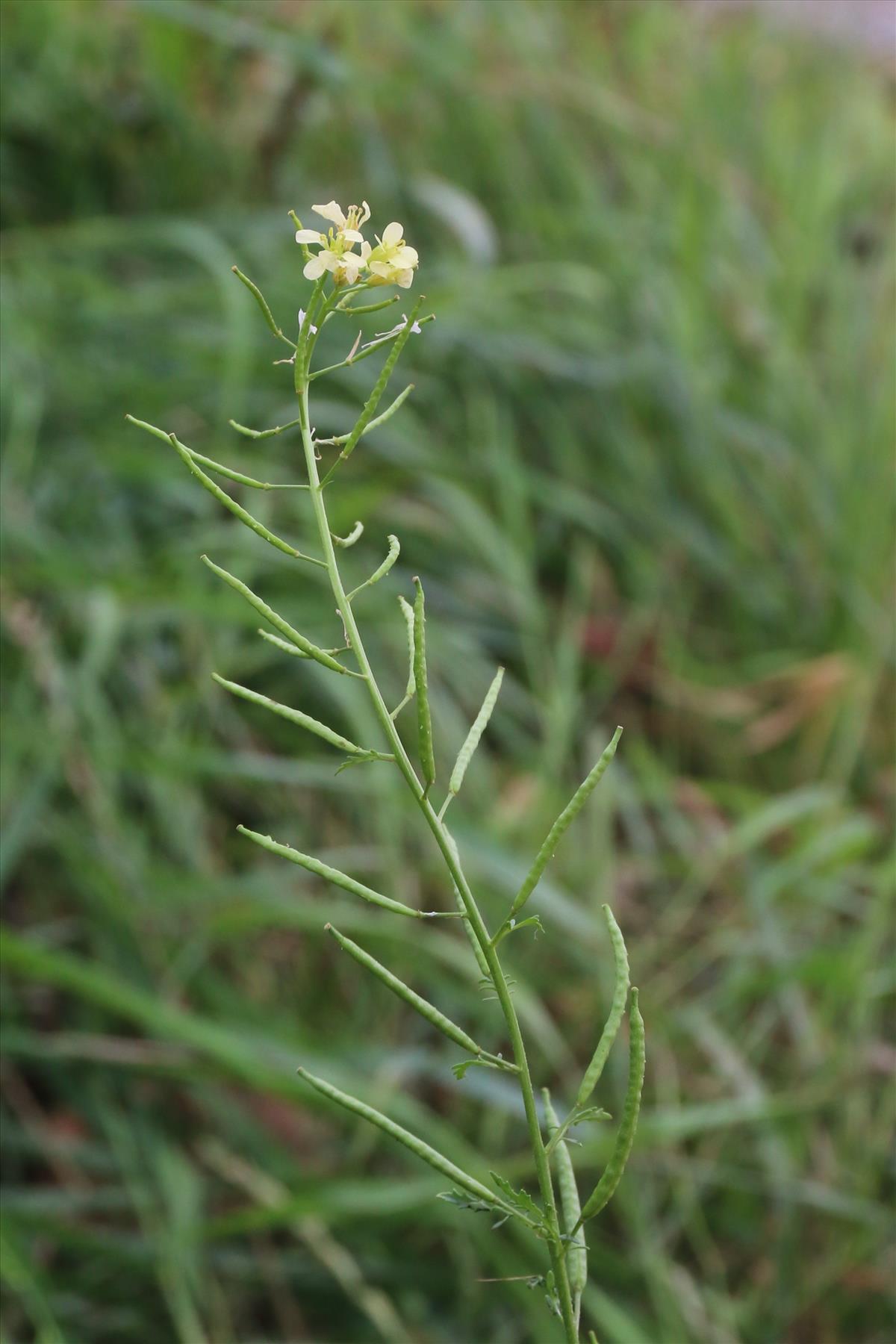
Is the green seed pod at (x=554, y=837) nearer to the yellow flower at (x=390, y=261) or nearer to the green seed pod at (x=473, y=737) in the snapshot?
the green seed pod at (x=473, y=737)

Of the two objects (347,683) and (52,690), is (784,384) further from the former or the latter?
(52,690)

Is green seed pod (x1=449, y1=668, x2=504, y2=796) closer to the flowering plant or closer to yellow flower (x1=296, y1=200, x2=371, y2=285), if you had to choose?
the flowering plant

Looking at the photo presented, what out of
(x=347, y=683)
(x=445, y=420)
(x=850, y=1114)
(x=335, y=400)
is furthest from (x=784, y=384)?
(x=850, y=1114)

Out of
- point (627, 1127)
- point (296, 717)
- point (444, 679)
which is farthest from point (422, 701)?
point (444, 679)

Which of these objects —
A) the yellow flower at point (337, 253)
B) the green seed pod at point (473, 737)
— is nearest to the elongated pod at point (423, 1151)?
the green seed pod at point (473, 737)

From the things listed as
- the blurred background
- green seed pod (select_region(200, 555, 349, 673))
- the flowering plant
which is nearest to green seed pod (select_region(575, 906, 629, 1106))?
the flowering plant

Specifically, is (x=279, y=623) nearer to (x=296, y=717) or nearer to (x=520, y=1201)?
(x=296, y=717)
